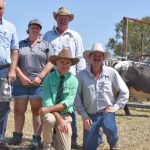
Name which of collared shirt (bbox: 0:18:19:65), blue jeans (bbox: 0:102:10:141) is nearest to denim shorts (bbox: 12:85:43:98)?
blue jeans (bbox: 0:102:10:141)

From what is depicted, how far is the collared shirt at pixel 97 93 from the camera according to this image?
6.14 metres

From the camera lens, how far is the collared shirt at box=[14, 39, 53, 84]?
6578 mm

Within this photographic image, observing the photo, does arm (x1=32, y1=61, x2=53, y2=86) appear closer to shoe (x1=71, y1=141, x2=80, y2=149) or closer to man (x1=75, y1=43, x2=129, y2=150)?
man (x1=75, y1=43, x2=129, y2=150)

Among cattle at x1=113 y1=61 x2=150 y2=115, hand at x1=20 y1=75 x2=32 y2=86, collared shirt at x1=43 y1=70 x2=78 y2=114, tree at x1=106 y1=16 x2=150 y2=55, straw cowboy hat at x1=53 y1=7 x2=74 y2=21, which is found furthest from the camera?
tree at x1=106 y1=16 x2=150 y2=55

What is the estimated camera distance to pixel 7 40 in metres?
6.24

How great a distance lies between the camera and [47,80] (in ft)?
19.3

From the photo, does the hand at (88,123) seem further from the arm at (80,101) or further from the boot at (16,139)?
the boot at (16,139)

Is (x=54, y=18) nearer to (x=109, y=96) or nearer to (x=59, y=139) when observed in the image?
(x=109, y=96)

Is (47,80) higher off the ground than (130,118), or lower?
higher

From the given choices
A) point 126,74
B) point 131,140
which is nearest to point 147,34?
point 126,74

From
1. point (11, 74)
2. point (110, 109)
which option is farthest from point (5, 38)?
point (110, 109)

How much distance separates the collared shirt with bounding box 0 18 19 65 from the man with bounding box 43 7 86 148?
2.13 feet

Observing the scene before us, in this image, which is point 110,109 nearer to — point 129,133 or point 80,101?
point 80,101

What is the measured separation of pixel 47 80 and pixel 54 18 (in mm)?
1340
